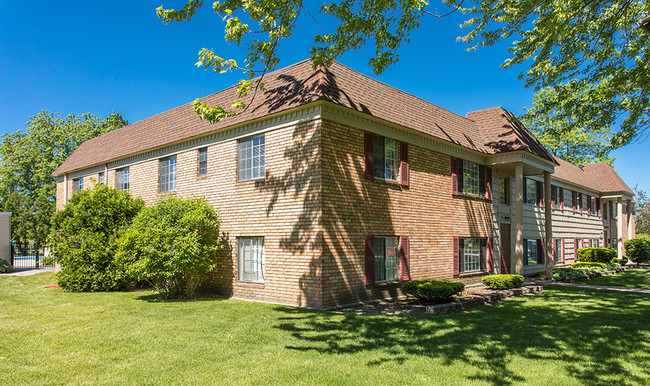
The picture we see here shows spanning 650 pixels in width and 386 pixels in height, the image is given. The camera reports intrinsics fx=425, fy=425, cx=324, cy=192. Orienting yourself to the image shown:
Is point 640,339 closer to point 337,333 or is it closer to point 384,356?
point 384,356

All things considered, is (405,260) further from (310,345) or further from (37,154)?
(37,154)

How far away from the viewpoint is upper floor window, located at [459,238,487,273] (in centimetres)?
1693

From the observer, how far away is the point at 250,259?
13.0m

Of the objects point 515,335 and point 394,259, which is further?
point 394,259

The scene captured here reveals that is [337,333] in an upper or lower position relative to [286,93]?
lower

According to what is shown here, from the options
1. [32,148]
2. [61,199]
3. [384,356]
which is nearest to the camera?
[384,356]

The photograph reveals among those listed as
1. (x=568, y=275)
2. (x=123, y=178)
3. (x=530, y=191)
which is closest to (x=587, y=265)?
(x=530, y=191)

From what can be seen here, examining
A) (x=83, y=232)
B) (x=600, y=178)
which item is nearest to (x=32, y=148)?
(x=83, y=232)

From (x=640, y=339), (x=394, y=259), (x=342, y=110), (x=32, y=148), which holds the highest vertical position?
(x=32, y=148)

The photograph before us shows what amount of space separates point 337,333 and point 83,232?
11450mm

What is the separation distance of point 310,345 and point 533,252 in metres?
19.4

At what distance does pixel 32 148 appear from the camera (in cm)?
4434

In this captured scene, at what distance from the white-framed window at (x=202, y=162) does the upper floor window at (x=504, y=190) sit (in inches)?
519

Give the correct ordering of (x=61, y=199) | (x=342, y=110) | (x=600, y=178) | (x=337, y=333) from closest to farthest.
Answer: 1. (x=337, y=333)
2. (x=342, y=110)
3. (x=61, y=199)
4. (x=600, y=178)
